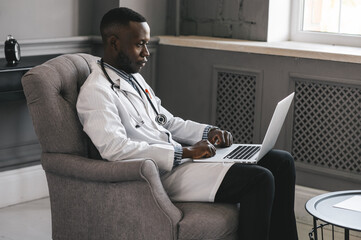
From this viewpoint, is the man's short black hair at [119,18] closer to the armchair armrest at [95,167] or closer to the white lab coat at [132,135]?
the white lab coat at [132,135]

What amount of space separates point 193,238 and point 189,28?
222 centimetres

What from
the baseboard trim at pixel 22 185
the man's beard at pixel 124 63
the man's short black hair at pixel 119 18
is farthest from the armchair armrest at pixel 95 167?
the baseboard trim at pixel 22 185

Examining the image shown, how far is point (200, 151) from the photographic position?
2580mm

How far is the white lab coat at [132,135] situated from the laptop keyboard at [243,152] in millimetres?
125

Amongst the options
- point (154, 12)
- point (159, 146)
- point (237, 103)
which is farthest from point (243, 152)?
point (154, 12)

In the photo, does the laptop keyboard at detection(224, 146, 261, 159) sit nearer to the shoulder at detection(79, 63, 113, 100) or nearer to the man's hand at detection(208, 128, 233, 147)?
the man's hand at detection(208, 128, 233, 147)

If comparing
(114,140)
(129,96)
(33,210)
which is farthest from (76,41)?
(114,140)

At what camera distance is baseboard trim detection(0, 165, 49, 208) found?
3.71 meters

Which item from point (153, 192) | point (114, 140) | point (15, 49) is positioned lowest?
point (153, 192)

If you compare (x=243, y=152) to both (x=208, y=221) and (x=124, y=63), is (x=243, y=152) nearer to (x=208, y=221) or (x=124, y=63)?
(x=208, y=221)

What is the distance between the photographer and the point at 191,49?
13.3 feet

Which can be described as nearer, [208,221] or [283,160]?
[208,221]

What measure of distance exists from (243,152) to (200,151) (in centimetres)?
22

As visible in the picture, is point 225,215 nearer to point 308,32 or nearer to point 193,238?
point 193,238
